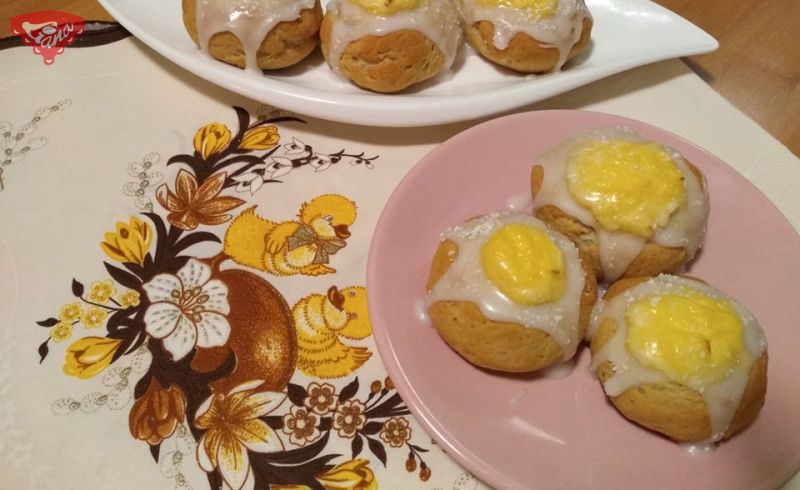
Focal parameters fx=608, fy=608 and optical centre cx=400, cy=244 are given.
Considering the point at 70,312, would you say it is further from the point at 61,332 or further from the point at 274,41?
the point at 274,41

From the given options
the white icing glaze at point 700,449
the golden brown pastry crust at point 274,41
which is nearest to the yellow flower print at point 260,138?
the golden brown pastry crust at point 274,41

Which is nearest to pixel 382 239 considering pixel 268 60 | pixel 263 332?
pixel 263 332

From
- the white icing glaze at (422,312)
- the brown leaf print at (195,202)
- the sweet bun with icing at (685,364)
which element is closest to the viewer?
the sweet bun with icing at (685,364)

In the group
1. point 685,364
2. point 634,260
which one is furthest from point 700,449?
point 634,260

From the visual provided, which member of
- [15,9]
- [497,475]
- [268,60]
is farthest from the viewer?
[15,9]

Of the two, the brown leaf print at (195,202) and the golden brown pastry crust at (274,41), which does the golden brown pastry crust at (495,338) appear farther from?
the golden brown pastry crust at (274,41)

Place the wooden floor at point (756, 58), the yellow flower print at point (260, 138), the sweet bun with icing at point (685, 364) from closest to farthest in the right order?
the sweet bun with icing at point (685, 364), the yellow flower print at point (260, 138), the wooden floor at point (756, 58)

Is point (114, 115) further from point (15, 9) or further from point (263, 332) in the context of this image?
point (263, 332)
